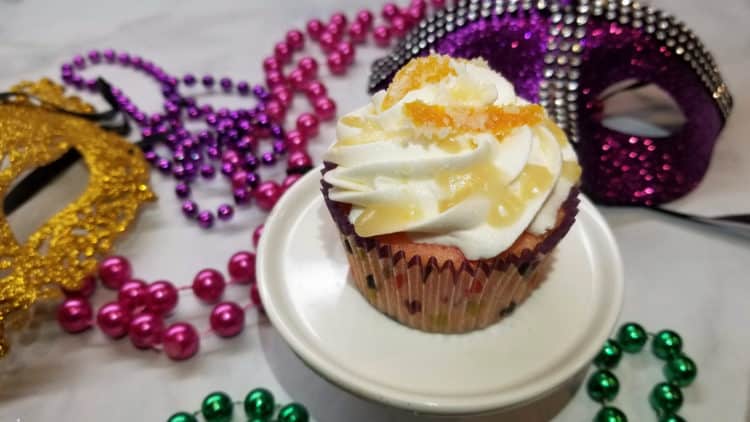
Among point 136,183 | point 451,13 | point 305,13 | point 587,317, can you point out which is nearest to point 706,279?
point 587,317

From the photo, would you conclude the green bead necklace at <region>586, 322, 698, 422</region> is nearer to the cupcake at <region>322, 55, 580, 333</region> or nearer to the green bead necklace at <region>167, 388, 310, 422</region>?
the cupcake at <region>322, 55, 580, 333</region>

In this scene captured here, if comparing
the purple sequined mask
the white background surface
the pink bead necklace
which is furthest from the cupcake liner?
the purple sequined mask

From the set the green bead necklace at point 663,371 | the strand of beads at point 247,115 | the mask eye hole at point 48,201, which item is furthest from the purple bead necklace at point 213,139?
the green bead necklace at point 663,371

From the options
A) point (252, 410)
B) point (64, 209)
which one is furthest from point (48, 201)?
point (252, 410)

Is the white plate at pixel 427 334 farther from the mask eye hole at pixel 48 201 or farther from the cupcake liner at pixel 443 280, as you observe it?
the mask eye hole at pixel 48 201

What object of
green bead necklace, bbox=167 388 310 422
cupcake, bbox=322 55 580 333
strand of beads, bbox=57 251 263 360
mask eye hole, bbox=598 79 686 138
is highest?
cupcake, bbox=322 55 580 333

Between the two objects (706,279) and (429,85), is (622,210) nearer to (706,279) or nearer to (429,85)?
(706,279)
